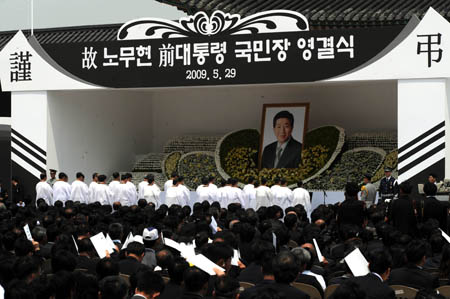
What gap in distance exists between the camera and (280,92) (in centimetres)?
2245

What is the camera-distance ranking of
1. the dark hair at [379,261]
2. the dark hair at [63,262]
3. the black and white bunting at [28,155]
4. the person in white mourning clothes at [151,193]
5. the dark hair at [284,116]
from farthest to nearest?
the dark hair at [284,116], the black and white bunting at [28,155], the person in white mourning clothes at [151,193], the dark hair at [63,262], the dark hair at [379,261]

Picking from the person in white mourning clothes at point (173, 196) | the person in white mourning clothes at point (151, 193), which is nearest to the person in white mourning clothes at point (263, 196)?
the person in white mourning clothes at point (173, 196)

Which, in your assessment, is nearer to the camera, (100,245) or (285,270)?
(285,270)

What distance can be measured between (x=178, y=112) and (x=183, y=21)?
21.1 feet

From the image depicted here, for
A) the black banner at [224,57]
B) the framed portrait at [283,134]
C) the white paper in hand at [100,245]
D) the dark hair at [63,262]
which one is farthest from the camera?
the framed portrait at [283,134]

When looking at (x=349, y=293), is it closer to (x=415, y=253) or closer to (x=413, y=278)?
(x=413, y=278)

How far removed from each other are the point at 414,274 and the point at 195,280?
1972 mm

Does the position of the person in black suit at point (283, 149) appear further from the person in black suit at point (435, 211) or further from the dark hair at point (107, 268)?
the dark hair at point (107, 268)

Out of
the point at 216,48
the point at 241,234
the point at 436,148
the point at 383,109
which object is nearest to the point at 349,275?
the point at 241,234

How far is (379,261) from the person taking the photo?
20.1 feet

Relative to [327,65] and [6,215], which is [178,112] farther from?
[6,215]

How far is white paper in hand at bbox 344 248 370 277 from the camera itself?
6.23 metres

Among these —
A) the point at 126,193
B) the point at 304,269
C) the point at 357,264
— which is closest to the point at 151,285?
the point at 304,269

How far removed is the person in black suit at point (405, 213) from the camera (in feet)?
36.6
